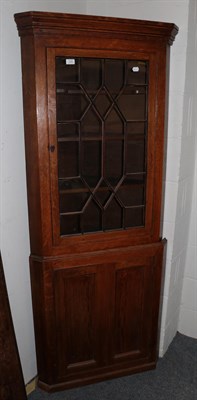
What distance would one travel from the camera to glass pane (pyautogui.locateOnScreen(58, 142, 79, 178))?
1.47m

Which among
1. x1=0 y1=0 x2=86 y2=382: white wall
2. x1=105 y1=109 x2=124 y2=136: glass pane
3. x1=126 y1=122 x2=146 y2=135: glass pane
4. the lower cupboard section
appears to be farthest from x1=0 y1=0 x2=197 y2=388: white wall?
x1=105 y1=109 x2=124 y2=136: glass pane

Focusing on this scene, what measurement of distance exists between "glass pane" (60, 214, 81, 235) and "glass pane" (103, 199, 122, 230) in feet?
0.44

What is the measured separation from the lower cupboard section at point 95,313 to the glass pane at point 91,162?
365 millimetres

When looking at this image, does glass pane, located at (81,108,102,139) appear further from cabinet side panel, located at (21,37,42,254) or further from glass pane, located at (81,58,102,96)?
cabinet side panel, located at (21,37,42,254)

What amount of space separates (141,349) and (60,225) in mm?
900

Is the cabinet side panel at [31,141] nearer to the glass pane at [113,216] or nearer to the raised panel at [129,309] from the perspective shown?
the glass pane at [113,216]

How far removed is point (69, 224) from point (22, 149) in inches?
16.0

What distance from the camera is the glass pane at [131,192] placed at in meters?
1.60

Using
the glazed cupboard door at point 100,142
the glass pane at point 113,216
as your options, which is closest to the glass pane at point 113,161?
the glazed cupboard door at point 100,142

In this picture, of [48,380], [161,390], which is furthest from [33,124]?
[161,390]

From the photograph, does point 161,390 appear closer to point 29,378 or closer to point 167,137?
point 29,378

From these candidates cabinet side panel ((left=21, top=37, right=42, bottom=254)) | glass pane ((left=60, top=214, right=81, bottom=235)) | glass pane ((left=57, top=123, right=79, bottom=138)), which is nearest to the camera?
cabinet side panel ((left=21, top=37, right=42, bottom=254))

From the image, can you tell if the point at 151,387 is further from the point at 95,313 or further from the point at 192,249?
the point at 192,249

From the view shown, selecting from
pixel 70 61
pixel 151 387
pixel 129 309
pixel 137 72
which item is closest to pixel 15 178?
pixel 70 61
